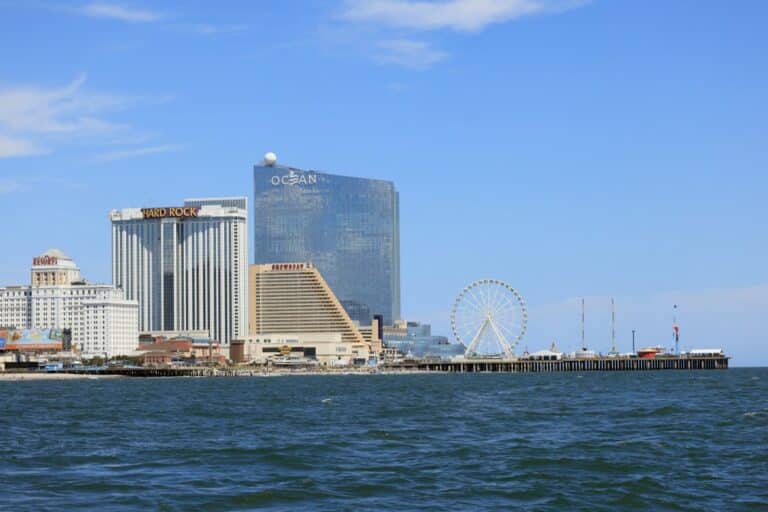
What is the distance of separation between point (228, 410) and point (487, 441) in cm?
3919

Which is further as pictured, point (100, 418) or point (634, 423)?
point (100, 418)

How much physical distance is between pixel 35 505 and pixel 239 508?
281 inches

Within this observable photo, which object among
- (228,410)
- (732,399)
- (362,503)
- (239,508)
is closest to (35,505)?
(239,508)

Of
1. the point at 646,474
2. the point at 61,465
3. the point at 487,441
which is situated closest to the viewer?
the point at 646,474

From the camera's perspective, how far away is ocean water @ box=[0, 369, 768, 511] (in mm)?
45344

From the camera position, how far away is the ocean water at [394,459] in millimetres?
45344

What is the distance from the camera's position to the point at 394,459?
5681cm

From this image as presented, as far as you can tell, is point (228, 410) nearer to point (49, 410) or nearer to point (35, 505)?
point (49, 410)

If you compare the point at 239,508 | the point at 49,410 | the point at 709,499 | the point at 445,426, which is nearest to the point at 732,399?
the point at 445,426

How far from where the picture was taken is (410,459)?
56688mm

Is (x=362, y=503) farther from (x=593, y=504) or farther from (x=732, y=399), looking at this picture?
(x=732, y=399)

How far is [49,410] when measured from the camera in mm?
104438

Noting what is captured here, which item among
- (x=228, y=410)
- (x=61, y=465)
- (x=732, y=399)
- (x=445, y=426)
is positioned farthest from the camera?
(x=732, y=399)

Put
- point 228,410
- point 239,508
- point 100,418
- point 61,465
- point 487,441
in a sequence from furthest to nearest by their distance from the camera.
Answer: point 228,410
point 100,418
point 487,441
point 61,465
point 239,508
